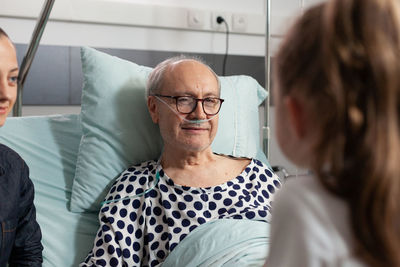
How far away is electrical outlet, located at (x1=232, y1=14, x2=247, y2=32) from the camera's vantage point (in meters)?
3.16

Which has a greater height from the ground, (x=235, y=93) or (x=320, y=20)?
(x=320, y=20)

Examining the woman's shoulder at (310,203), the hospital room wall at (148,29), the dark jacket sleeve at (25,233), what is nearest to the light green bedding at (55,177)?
the dark jacket sleeve at (25,233)

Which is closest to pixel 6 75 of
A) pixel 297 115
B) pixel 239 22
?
pixel 297 115

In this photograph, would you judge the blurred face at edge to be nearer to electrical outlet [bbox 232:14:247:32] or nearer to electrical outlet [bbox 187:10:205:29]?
electrical outlet [bbox 187:10:205:29]

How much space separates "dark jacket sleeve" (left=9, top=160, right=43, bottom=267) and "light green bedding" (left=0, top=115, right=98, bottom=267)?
0.23 m

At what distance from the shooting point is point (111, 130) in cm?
189

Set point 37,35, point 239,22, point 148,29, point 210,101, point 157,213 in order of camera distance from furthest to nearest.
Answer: point 239,22 → point 148,29 → point 37,35 → point 210,101 → point 157,213

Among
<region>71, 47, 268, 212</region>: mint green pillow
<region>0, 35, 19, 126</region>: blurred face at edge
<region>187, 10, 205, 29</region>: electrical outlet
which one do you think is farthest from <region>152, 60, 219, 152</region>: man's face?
<region>187, 10, 205, 29</region>: electrical outlet

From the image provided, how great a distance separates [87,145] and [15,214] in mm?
579

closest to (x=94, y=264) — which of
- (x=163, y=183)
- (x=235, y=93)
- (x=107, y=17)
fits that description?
(x=163, y=183)

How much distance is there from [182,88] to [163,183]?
13.4 inches

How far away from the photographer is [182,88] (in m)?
1.77

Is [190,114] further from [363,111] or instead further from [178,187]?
[363,111]

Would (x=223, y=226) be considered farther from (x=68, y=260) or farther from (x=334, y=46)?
(x=334, y=46)
